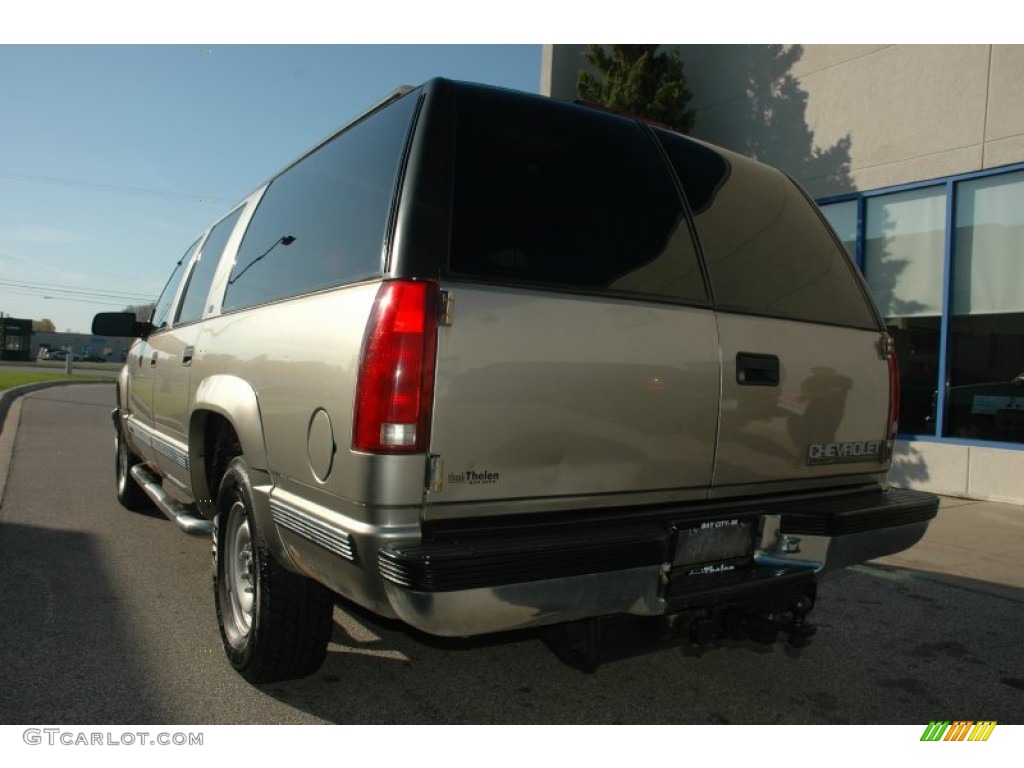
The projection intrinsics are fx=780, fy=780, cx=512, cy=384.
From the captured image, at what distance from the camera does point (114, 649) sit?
338 cm

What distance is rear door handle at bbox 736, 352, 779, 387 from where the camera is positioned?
2.72 m

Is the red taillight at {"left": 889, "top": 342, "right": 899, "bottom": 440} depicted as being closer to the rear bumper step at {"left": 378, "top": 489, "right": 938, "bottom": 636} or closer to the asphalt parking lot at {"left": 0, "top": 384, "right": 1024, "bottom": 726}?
the rear bumper step at {"left": 378, "top": 489, "right": 938, "bottom": 636}

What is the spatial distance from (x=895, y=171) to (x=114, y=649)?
866cm

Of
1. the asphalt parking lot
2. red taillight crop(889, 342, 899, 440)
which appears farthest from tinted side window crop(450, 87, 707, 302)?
the asphalt parking lot

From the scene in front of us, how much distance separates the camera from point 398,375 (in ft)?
7.16

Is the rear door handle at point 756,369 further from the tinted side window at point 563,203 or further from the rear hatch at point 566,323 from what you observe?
the tinted side window at point 563,203

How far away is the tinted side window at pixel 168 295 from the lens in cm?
534

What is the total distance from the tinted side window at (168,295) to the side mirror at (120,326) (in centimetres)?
10

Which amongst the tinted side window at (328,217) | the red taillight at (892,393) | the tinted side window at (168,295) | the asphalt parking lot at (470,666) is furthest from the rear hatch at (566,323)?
the tinted side window at (168,295)

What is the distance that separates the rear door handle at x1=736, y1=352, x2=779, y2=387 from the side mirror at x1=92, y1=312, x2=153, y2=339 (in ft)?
14.4

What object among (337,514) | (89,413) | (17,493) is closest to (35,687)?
(337,514)

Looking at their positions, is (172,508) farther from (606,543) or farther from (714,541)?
(714,541)

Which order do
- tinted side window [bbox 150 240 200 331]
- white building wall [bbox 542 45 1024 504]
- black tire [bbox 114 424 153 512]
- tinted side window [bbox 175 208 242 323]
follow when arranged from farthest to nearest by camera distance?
white building wall [bbox 542 45 1024 504] < black tire [bbox 114 424 153 512] < tinted side window [bbox 150 240 200 331] < tinted side window [bbox 175 208 242 323]

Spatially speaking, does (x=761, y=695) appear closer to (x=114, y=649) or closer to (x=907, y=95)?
(x=114, y=649)
